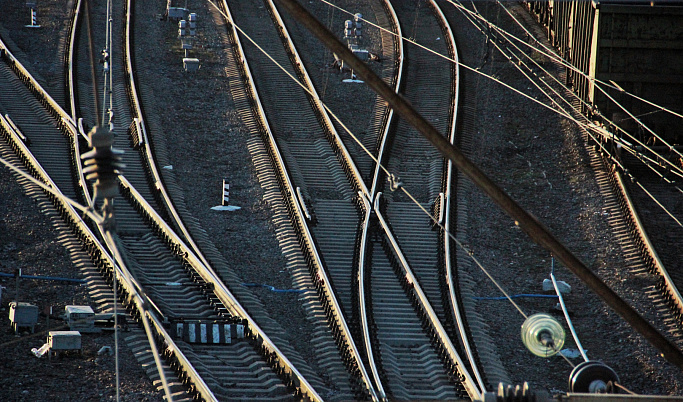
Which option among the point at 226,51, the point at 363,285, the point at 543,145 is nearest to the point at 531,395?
the point at 363,285

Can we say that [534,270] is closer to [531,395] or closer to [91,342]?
[91,342]

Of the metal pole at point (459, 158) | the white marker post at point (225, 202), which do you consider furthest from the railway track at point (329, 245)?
the metal pole at point (459, 158)

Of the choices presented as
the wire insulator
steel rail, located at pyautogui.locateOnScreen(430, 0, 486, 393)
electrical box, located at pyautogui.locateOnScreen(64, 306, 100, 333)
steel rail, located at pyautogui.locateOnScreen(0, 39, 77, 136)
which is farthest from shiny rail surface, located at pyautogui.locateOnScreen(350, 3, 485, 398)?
steel rail, located at pyautogui.locateOnScreen(0, 39, 77, 136)

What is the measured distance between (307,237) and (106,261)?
4.15 meters

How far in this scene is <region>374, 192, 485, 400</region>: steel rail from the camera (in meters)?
15.9

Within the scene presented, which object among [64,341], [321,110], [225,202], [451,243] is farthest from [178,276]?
[321,110]

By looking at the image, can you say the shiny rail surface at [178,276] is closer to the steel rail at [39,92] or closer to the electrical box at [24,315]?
the steel rail at [39,92]

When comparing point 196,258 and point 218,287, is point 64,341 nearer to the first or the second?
point 218,287

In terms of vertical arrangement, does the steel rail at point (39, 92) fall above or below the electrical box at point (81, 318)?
above

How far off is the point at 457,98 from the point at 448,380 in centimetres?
1521

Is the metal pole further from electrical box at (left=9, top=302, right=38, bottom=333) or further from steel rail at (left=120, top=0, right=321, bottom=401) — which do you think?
electrical box at (left=9, top=302, right=38, bottom=333)

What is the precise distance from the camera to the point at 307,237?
21688 millimetres

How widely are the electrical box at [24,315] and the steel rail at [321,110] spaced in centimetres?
903

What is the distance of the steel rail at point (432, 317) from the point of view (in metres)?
15.9
